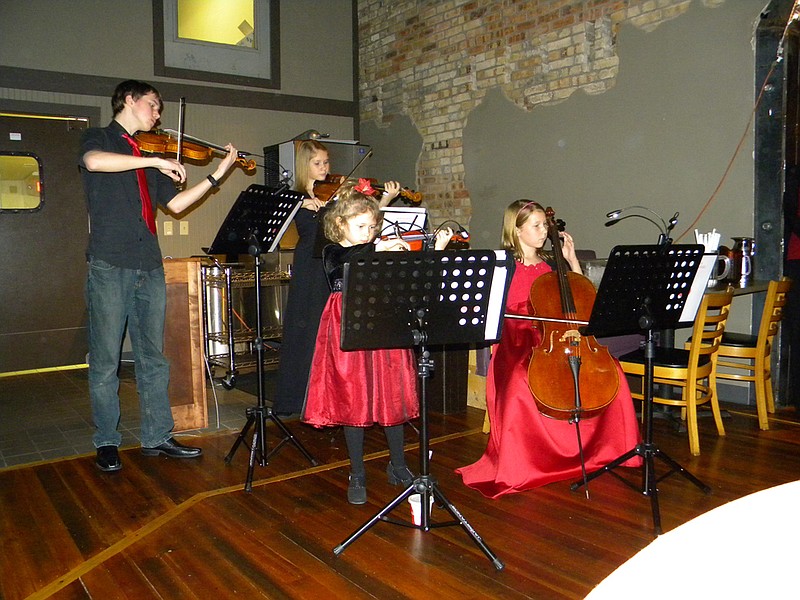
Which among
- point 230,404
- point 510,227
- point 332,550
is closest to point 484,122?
point 510,227

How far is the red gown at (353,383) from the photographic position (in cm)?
283

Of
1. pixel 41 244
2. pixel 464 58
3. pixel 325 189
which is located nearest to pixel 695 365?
pixel 325 189

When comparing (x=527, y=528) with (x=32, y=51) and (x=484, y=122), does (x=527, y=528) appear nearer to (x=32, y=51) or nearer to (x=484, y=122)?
(x=484, y=122)

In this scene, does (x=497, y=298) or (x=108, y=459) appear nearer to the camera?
(x=497, y=298)

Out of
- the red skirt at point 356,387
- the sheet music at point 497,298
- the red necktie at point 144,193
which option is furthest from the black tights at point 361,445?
the red necktie at point 144,193

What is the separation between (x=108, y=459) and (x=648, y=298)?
2659 millimetres

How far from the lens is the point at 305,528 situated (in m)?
2.76

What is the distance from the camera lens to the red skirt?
9.28 feet

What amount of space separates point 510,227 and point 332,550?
1.83m

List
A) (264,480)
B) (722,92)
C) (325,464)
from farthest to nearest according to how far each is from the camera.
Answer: (722,92), (325,464), (264,480)

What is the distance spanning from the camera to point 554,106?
5.57 meters

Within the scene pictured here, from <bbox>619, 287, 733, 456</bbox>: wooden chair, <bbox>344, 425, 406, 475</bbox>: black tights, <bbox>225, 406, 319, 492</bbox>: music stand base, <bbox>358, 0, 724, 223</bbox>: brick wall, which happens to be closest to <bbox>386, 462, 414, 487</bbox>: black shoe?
<bbox>344, 425, 406, 475</bbox>: black tights

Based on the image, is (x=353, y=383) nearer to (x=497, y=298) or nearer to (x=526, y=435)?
(x=497, y=298)

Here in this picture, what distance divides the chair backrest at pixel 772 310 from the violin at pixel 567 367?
1511 millimetres
